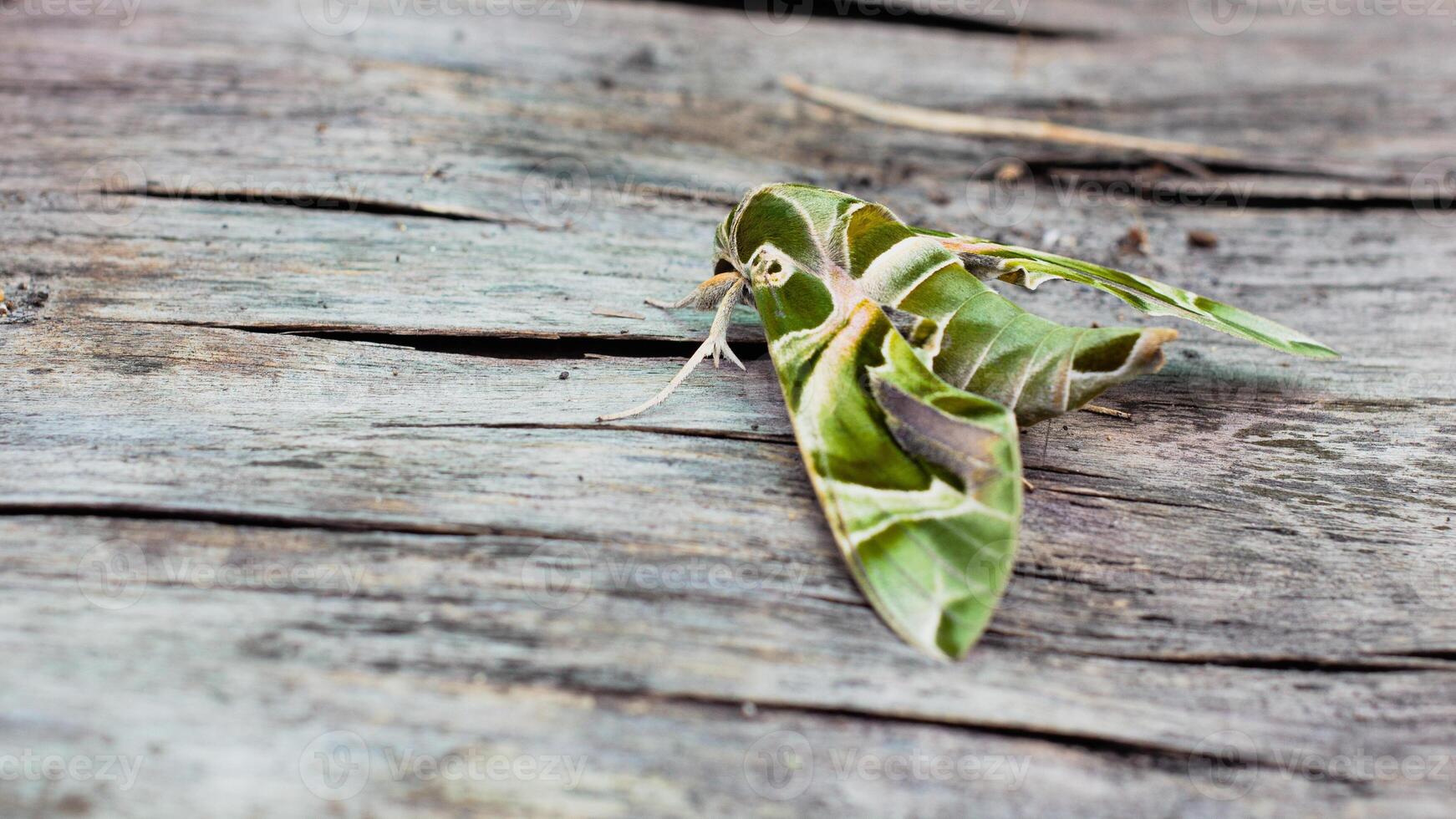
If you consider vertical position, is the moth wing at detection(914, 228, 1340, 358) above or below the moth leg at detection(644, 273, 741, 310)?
above

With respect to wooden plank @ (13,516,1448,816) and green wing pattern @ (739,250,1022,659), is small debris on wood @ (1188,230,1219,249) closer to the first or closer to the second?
green wing pattern @ (739,250,1022,659)

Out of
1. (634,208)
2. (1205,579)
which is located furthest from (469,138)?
(1205,579)

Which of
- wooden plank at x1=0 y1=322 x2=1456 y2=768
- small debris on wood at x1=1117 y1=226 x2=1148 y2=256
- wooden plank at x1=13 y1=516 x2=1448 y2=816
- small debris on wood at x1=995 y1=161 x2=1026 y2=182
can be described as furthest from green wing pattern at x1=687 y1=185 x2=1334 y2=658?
small debris on wood at x1=995 y1=161 x2=1026 y2=182

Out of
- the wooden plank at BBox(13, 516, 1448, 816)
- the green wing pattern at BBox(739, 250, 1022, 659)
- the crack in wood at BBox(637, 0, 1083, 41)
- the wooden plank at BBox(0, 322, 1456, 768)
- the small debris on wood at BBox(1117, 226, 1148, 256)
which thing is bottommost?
the wooden plank at BBox(13, 516, 1448, 816)

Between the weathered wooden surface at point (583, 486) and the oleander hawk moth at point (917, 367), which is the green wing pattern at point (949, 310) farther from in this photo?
the weathered wooden surface at point (583, 486)

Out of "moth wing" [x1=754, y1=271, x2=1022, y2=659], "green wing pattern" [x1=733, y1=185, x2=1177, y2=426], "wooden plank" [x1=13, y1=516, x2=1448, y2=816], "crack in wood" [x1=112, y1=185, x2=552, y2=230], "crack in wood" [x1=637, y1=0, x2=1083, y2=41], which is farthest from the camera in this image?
"crack in wood" [x1=637, y1=0, x2=1083, y2=41]

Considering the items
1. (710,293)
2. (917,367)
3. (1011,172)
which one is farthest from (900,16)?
(917,367)

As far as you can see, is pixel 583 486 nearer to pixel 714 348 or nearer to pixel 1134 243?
pixel 714 348

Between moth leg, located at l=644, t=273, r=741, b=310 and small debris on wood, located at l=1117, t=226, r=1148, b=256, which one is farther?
small debris on wood, located at l=1117, t=226, r=1148, b=256
